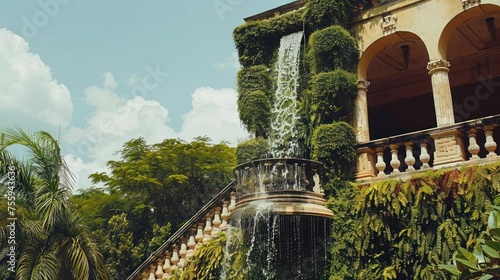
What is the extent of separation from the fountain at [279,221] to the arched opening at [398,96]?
5378 mm

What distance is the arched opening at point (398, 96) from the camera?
48.2 feet

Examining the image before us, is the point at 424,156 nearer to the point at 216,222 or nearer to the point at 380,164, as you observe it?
the point at 380,164

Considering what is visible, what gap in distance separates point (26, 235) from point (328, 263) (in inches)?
233

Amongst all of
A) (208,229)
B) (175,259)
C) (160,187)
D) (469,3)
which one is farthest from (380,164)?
(160,187)

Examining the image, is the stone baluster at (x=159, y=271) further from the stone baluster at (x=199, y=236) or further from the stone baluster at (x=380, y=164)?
the stone baluster at (x=380, y=164)

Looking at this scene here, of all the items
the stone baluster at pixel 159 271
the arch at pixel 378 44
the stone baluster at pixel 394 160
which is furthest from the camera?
the stone baluster at pixel 159 271

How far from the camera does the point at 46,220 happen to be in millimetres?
11039

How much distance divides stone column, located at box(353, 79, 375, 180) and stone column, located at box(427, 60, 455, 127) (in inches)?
57.1

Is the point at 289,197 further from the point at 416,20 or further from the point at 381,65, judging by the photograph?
the point at 381,65

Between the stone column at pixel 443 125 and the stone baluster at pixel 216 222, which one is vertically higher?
the stone column at pixel 443 125

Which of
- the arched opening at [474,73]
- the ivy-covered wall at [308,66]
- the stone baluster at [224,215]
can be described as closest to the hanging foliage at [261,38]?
the ivy-covered wall at [308,66]

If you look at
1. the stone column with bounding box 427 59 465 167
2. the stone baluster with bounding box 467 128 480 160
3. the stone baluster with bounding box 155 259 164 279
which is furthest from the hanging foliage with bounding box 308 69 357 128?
the stone baluster with bounding box 155 259 164 279

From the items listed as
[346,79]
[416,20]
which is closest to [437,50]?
[416,20]

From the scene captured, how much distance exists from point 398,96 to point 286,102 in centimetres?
451
